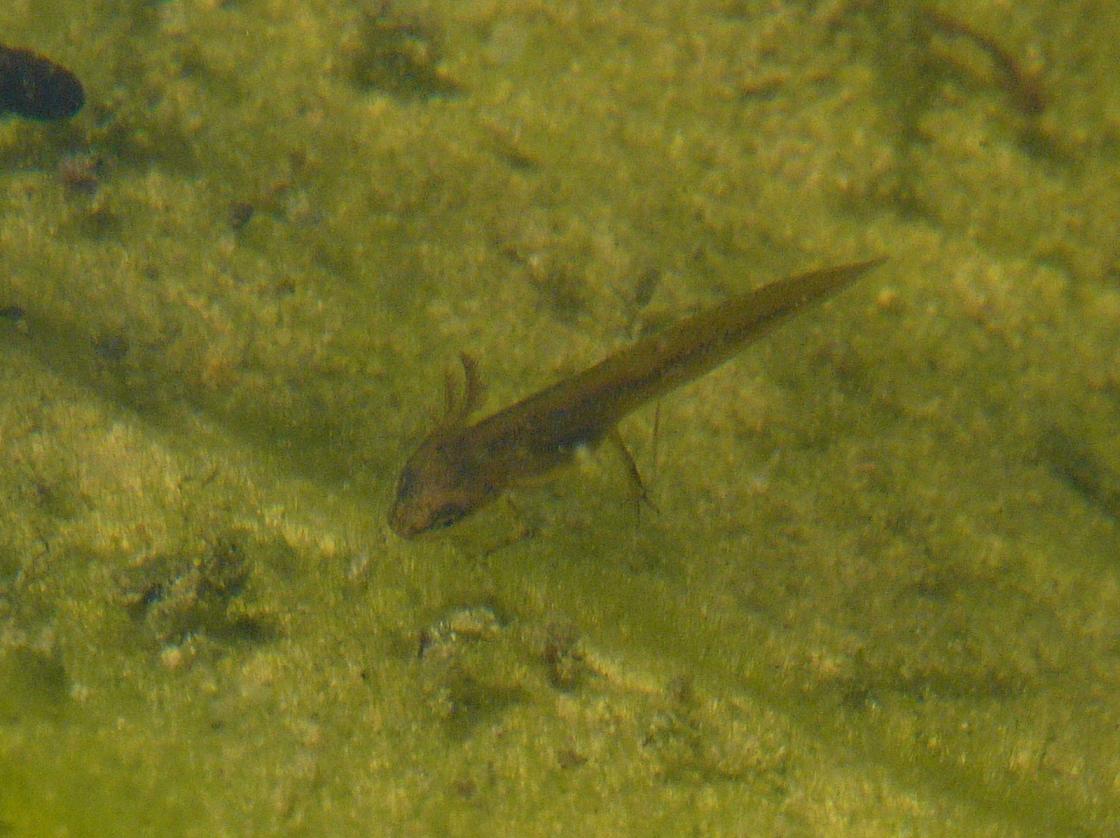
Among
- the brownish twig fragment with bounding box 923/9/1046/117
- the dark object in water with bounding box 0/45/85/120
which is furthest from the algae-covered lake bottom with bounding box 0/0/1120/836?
the dark object in water with bounding box 0/45/85/120

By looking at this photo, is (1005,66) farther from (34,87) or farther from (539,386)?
(34,87)

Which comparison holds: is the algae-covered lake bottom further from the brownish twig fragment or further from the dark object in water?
the dark object in water

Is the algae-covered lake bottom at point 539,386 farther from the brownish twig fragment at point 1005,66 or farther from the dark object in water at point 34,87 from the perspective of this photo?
the dark object in water at point 34,87

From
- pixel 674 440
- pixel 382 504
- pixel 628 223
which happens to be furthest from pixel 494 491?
pixel 628 223

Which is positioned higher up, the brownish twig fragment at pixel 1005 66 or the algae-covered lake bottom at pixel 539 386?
the brownish twig fragment at pixel 1005 66

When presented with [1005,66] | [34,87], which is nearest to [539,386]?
[34,87]

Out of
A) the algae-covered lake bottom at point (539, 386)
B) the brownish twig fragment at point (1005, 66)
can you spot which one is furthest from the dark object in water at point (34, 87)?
the brownish twig fragment at point (1005, 66)
